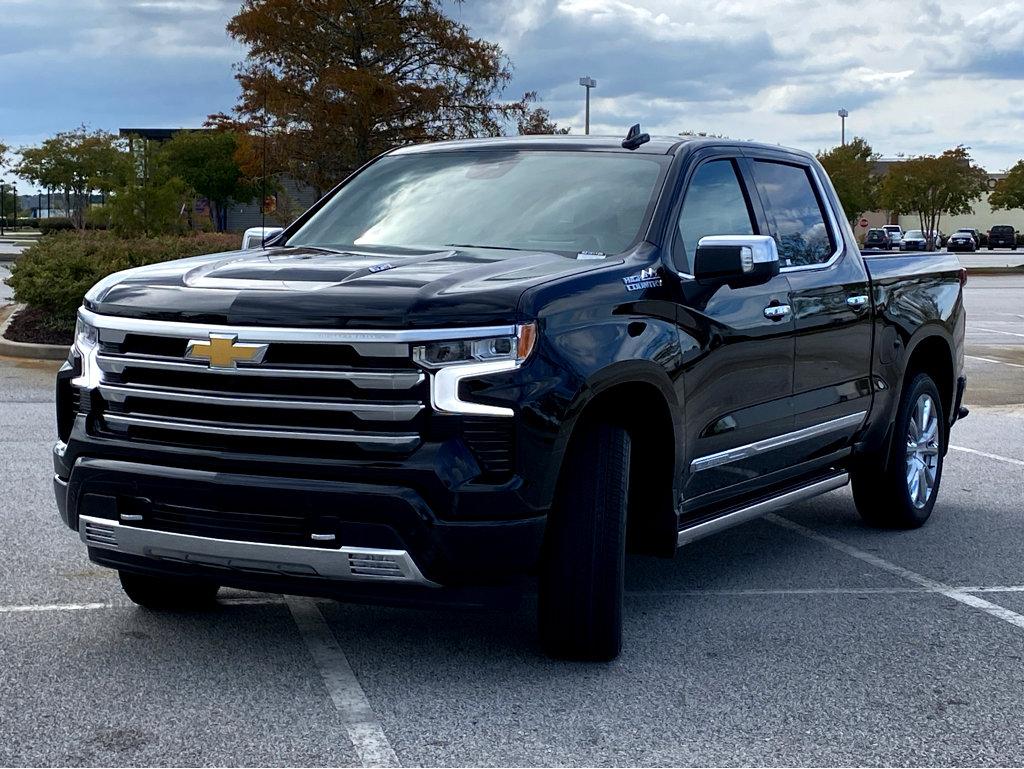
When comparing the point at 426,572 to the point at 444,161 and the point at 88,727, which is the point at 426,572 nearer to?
the point at 88,727

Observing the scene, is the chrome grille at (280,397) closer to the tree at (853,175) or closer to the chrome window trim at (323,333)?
the chrome window trim at (323,333)

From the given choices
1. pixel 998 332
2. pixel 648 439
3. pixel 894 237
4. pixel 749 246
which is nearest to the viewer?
pixel 648 439

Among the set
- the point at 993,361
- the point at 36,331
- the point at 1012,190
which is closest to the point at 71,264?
the point at 36,331

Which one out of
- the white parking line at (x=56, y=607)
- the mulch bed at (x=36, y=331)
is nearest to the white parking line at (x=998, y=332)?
the mulch bed at (x=36, y=331)

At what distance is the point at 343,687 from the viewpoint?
188 inches

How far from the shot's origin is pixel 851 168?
3447 inches

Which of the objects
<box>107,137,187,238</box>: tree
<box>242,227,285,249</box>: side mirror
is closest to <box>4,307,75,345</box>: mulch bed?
<box>107,137,187,238</box>: tree

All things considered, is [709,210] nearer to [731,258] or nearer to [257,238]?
[731,258]

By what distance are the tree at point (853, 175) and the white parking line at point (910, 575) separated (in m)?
77.7

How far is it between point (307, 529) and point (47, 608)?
1.72m

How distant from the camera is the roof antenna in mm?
6273

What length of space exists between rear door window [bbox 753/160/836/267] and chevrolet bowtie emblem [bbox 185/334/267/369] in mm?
2813

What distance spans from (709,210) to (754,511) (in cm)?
128

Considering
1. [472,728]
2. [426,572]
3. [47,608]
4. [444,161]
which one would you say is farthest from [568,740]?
[444,161]
